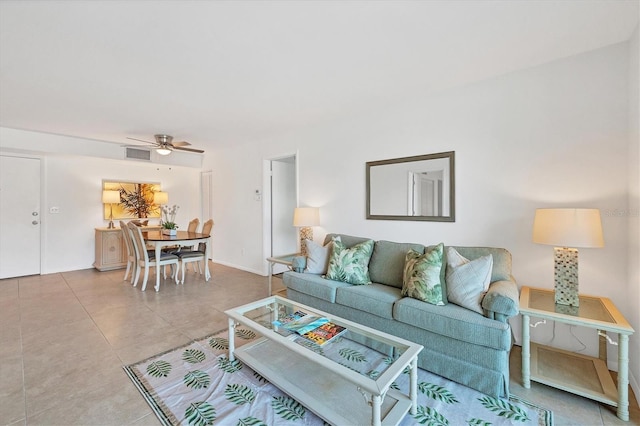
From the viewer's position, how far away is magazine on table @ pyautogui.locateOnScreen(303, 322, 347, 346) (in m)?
1.86

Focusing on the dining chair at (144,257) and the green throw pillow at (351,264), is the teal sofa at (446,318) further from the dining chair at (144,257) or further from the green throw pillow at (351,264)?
the dining chair at (144,257)

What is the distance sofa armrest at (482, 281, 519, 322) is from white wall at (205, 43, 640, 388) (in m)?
0.75

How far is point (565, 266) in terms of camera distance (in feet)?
6.75

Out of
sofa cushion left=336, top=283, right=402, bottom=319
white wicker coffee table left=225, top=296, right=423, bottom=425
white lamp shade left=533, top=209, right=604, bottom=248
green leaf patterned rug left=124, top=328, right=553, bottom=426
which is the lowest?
green leaf patterned rug left=124, top=328, right=553, bottom=426

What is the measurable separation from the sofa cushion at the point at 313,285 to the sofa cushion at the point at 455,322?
655 mm

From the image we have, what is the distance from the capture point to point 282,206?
17.4ft

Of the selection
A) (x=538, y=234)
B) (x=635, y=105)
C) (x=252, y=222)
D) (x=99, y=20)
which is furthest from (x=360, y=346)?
(x=252, y=222)

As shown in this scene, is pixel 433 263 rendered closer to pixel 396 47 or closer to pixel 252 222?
pixel 396 47

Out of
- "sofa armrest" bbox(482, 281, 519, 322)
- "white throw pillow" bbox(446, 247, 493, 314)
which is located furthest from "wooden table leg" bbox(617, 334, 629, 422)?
"white throw pillow" bbox(446, 247, 493, 314)

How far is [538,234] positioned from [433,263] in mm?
759

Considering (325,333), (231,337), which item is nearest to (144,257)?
(231,337)

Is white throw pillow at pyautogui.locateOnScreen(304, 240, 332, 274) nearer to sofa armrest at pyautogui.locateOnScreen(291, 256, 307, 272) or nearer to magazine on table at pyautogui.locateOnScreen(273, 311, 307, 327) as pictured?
sofa armrest at pyautogui.locateOnScreen(291, 256, 307, 272)

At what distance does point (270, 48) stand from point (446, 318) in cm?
237

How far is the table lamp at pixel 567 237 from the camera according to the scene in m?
1.88
